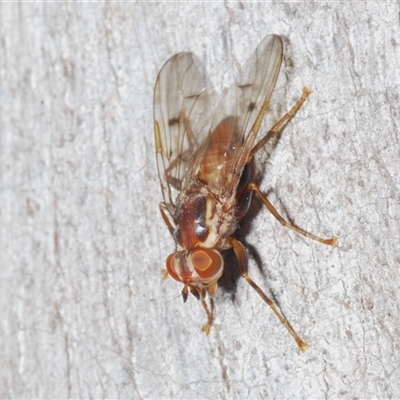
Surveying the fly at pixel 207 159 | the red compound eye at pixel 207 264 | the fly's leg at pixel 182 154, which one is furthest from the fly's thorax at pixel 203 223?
the fly's leg at pixel 182 154

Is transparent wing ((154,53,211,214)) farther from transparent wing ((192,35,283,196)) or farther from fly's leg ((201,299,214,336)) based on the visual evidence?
fly's leg ((201,299,214,336))

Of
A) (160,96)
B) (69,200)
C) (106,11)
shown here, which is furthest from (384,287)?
(106,11)

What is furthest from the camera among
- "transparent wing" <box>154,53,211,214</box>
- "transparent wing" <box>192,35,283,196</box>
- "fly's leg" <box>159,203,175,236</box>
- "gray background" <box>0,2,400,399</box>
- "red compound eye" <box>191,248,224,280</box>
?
"transparent wing" <box>154,53,211,214</box>

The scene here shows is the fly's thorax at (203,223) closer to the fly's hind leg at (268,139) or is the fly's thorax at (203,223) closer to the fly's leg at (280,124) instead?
the fly's hind leg at (268,139)

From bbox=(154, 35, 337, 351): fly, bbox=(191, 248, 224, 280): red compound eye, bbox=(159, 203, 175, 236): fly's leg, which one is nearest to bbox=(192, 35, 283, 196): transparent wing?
bbox=(154, 35, 337, 351): fly

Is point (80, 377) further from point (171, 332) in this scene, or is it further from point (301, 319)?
point (301, 319)

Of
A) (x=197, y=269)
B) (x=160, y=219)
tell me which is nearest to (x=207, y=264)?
(x=197, y=269)

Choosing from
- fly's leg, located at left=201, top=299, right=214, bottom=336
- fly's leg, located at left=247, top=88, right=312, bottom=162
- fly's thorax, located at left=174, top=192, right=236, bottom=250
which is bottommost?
fly's leg, located at left=201, top=299, right=214, bottom=336
